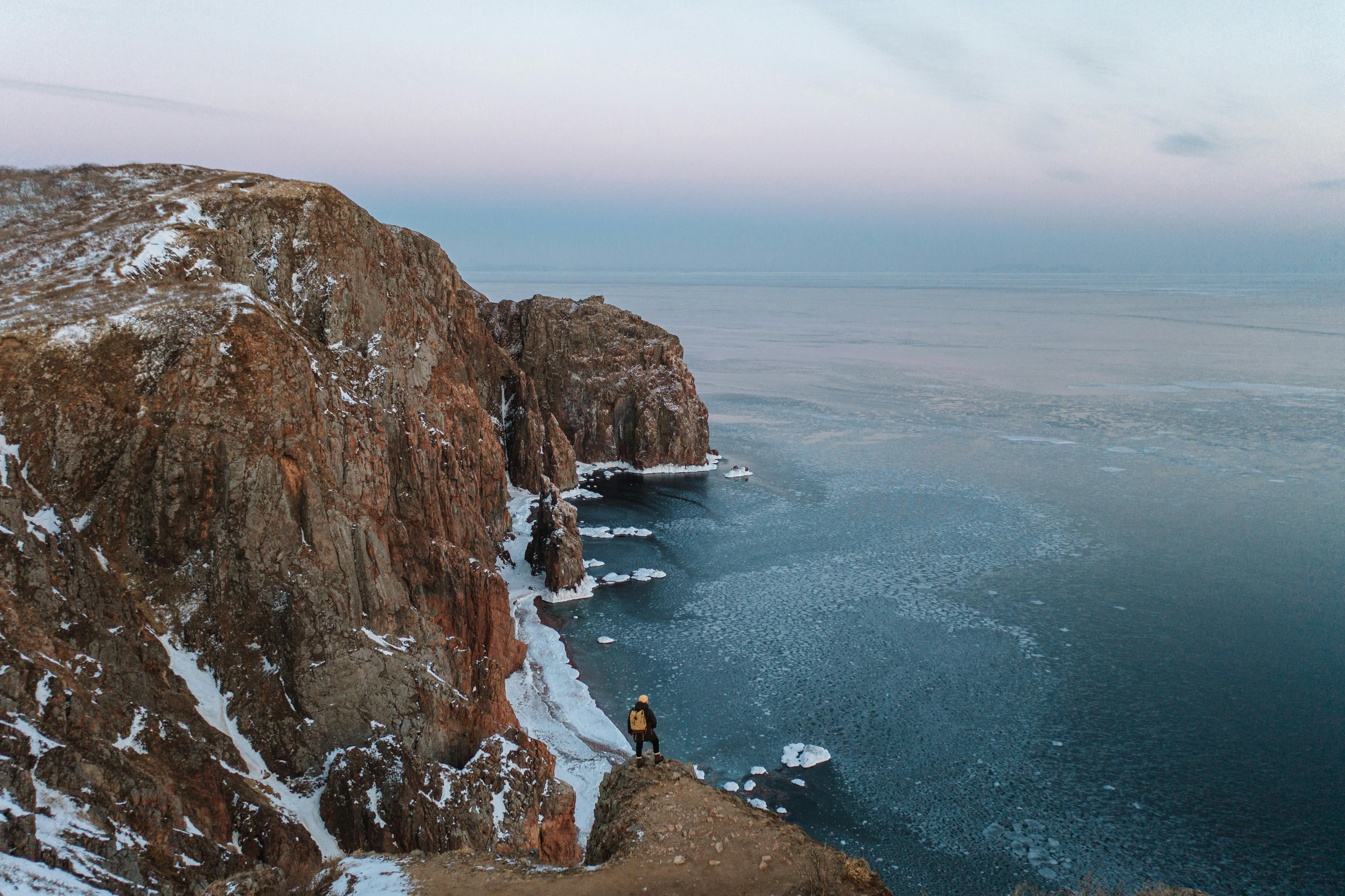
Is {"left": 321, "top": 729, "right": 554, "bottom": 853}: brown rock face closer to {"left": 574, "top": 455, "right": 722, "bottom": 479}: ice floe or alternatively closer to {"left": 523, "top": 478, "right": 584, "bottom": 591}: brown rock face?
{"left": 523, "top": 478, "right": 584, "bottom": 591}: brown rock face

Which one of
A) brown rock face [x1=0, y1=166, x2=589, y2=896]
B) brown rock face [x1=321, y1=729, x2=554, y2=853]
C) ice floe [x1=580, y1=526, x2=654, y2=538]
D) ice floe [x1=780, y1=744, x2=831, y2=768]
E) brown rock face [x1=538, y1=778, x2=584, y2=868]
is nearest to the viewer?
brown rock face [x1=0, y1=166, x2=589, y2=896]

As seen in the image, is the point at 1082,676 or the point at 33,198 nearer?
the point at 33,198

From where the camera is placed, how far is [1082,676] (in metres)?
45.7

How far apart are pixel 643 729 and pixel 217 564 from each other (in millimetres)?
16550

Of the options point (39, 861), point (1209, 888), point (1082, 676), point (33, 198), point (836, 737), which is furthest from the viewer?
point (1082, 676)

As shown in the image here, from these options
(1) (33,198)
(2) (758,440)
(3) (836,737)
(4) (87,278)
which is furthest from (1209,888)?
(2) (758,440)

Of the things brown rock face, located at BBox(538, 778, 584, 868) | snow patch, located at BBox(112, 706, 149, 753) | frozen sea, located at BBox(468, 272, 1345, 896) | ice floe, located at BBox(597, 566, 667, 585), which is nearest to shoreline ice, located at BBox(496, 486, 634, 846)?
brown rock face, located at BBox(538, 778, 584, 868)

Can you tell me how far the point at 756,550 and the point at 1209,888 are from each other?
4165 cm

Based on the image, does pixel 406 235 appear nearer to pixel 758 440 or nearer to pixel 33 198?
pixel 33 198

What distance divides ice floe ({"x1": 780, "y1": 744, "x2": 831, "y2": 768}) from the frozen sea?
54 centimetres

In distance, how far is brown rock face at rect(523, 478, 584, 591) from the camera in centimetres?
5928

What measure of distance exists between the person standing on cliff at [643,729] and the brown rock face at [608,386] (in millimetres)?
74914

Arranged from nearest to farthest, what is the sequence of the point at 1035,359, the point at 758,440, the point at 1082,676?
the point at 1082,676 < the point at 758,440 < the point at 1035,359

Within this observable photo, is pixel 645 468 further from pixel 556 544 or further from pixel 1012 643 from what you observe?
pixel 1012 643
